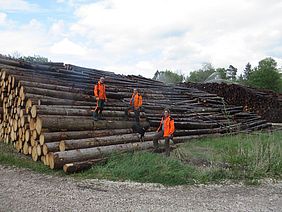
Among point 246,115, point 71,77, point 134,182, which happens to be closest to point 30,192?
point 134,182

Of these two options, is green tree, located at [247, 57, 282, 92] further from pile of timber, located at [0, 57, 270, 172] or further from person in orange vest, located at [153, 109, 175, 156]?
person in orange vest, located at [153, 109, 175, 156]

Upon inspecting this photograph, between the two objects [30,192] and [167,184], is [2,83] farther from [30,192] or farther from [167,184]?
[167,184]

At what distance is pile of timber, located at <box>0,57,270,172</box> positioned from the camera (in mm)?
8570

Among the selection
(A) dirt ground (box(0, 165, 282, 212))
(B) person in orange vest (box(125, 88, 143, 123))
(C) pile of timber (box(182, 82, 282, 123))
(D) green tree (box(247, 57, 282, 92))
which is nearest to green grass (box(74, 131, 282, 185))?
(A) dirt ground (box(0, 165, 282, 212))

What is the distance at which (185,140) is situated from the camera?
1263cm

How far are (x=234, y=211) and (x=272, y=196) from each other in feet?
4.85

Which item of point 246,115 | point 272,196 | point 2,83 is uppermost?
point 2,83

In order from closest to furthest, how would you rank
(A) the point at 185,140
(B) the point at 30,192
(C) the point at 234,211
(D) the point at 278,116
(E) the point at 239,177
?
(C) the point at 234,211
(B) the point at 30,192
(E) the point at 239,177
(A) the point at 185,140
(D) the point at 278,116

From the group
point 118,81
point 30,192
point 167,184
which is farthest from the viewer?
point 118,81

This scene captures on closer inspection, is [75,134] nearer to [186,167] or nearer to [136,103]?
[136,103]

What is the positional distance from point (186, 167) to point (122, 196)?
91.4 inches

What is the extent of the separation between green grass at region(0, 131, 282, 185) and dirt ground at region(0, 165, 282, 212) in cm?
39

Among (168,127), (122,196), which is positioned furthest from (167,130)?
(122,196)

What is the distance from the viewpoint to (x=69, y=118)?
31.0ft
